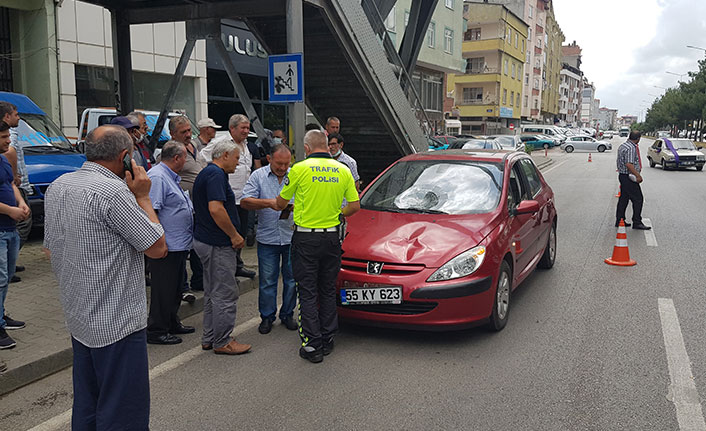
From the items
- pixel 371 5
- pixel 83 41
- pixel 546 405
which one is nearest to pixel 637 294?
pixel 546 405

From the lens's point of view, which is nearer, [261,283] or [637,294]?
[261,283]

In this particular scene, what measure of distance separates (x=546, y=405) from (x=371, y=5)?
8.07 m

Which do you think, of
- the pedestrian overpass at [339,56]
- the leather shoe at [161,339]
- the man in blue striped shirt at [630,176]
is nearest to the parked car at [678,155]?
the man in blue striped shirt at [630,176]

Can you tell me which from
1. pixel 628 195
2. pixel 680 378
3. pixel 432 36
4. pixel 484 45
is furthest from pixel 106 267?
pixel 484 45

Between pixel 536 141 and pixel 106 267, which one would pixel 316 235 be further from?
pixel 536 141

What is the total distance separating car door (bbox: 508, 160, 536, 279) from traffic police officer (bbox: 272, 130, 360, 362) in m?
1.88

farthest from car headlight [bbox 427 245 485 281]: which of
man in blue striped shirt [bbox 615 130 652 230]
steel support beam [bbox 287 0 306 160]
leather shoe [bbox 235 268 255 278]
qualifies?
man in blue striped shirt [bbox 615 130 652 230]

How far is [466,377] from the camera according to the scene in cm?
431

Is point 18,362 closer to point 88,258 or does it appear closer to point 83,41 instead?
point 88,258

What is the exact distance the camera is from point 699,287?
679cm

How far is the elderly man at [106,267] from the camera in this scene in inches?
101

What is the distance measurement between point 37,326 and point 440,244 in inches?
142

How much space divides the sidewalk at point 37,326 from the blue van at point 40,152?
1086 mm

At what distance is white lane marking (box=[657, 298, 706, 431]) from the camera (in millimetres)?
3666
